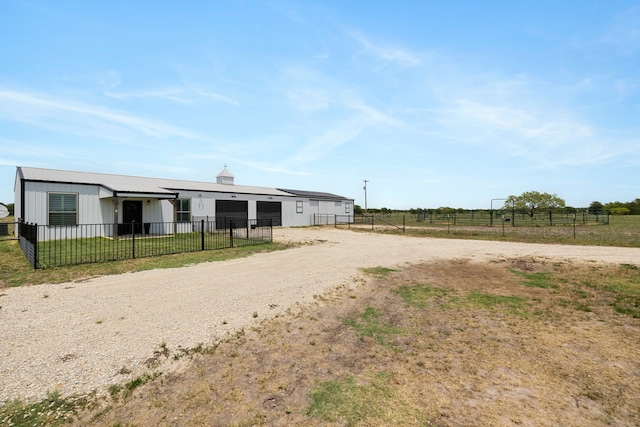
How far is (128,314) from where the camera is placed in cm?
554

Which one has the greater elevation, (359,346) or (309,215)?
(309,215)

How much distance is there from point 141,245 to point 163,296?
9.06 meters

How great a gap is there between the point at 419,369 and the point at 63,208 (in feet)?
65.7

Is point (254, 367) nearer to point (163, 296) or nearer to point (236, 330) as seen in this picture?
point (236, 330)

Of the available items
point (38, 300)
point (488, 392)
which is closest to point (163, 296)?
point (38, 300)

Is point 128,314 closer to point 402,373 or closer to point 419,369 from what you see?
point 402,373

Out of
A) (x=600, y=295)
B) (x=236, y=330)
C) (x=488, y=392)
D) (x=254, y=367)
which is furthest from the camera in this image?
(x=600, y=295)

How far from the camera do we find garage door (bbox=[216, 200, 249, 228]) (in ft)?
81.9

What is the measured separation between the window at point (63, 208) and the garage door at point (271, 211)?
13.9 meters

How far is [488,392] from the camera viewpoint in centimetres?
→ 322

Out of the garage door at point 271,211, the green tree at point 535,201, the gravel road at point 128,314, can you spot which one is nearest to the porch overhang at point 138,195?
the gravel road at point 128,314

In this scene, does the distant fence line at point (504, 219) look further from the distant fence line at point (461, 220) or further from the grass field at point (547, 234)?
the grass field at point (547, 234)

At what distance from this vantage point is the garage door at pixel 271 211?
28.5 metres

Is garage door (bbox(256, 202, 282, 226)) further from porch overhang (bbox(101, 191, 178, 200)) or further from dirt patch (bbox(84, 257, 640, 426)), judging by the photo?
dirt patch (bbox(84, 257, 640, 426))
